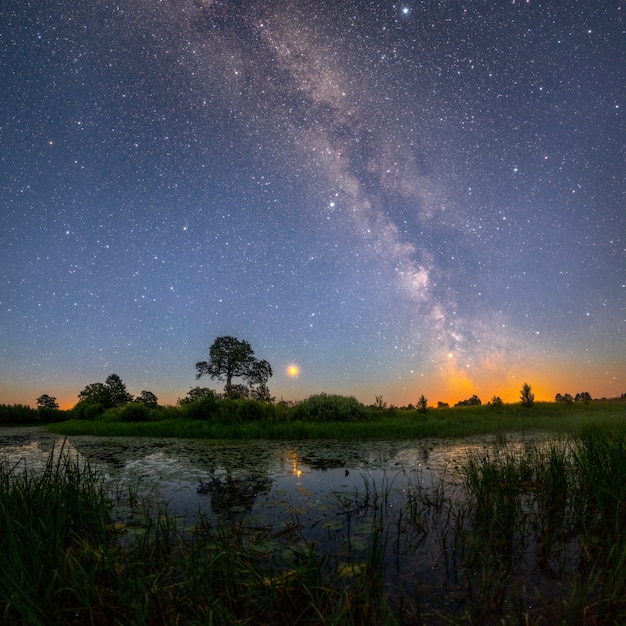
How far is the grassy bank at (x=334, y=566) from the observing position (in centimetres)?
268

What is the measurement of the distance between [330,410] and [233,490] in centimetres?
1301

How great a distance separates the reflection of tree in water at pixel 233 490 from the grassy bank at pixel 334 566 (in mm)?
539

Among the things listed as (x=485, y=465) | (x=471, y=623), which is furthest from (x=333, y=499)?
(x=471, y=623)

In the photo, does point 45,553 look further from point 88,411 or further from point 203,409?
point 88,411

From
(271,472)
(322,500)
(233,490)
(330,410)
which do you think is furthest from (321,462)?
(330,410)

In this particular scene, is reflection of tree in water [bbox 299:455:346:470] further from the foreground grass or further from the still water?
the foreground grass

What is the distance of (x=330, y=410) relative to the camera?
Answer: 1922cm

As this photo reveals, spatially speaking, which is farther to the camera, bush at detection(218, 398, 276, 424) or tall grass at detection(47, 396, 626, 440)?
bush at detection(218, 398, 276, 424)

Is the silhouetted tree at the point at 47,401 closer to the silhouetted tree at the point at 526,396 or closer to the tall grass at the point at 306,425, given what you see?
the tall grass at the point at 306,425

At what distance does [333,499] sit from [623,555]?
3831 mm

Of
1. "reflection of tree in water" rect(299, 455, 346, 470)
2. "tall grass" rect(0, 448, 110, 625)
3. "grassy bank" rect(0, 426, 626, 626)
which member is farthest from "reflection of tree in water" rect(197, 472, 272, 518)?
"tall grass" rect(0, 448, 110, 625)

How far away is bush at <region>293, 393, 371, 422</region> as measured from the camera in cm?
1891

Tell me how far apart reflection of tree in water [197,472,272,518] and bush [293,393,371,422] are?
1107 centimetres

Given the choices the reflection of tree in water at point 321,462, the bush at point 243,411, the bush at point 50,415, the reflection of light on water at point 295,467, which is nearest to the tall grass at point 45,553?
the reflection of light on water at point 295,467
